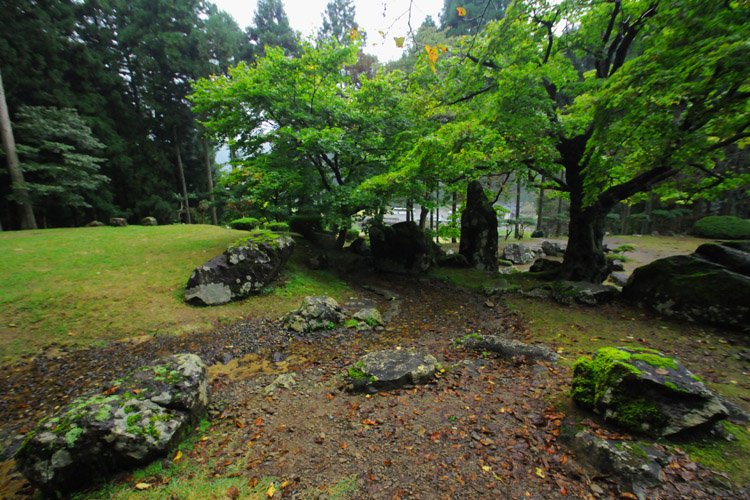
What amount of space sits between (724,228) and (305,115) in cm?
2369

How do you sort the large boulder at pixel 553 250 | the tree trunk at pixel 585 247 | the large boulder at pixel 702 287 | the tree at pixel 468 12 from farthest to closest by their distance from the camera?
the tree at pixel 468 12
the large boulder at pixel 553 250
the tree trunk at pixel 585 247
the large boulder at pixel 702 287

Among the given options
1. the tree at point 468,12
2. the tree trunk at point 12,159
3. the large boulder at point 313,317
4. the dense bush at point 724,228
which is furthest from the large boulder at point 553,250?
the tree trunk at point 12,159

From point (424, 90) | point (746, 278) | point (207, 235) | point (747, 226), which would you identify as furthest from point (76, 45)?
point (747, 226)

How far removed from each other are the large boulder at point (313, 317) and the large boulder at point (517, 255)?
43.6 ft

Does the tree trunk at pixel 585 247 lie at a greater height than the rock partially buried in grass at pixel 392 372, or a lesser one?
greater

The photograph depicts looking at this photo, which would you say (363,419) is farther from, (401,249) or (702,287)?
(401,249)

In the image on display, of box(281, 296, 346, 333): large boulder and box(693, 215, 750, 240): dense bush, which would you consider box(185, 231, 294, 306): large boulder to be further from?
box(693, 215, 750, 240): dense bush

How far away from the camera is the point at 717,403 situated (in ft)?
7.47

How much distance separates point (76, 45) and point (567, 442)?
24850 millimetres

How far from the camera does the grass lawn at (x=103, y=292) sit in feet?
16.1

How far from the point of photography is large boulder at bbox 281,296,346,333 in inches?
232

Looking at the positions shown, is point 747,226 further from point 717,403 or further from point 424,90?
point 717,403

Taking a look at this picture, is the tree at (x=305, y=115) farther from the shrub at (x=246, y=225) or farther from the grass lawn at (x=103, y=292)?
the shrub at (x=246, y=225)

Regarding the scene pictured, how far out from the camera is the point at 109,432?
246cm
